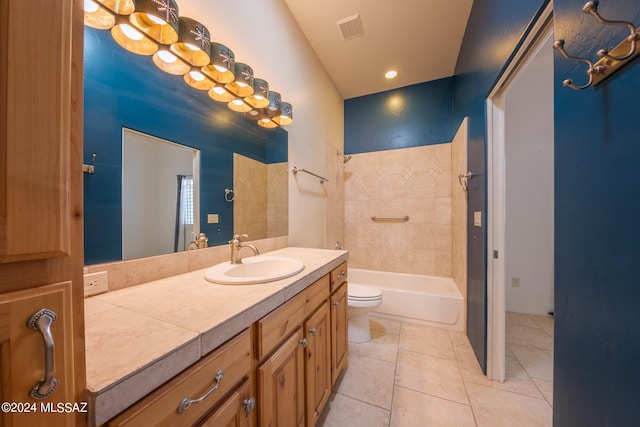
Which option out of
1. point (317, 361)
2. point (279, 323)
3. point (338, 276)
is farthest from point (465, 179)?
point (279, 323)

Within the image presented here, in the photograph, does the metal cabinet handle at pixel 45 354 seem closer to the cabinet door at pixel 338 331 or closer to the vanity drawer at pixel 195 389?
the vanity drawer at pixel 195 389

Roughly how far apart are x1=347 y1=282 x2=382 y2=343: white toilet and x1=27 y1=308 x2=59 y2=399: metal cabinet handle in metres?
1.77

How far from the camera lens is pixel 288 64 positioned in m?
1.88

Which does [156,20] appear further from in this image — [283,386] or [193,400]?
[283,386]

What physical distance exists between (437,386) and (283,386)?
123cm

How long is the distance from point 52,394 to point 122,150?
2.73 feet

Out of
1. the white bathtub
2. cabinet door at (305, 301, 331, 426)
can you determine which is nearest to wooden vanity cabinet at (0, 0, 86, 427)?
cabinet door at (305, 301, 331, 426)

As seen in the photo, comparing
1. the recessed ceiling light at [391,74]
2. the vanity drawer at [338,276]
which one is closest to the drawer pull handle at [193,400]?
the vanity drawer at [338,276]

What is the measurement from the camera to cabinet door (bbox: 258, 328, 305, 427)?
744 mm

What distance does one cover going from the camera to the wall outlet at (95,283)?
0.74m

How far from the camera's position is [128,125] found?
885 millimetres

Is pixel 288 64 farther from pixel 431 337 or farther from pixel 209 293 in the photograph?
pixel 431 337

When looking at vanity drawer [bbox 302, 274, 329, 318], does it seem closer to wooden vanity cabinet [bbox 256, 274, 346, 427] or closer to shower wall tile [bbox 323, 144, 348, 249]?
wooden vanity cabinet [bbox 256, 274, 346, 427]

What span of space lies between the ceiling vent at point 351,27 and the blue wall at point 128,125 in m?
1.45
